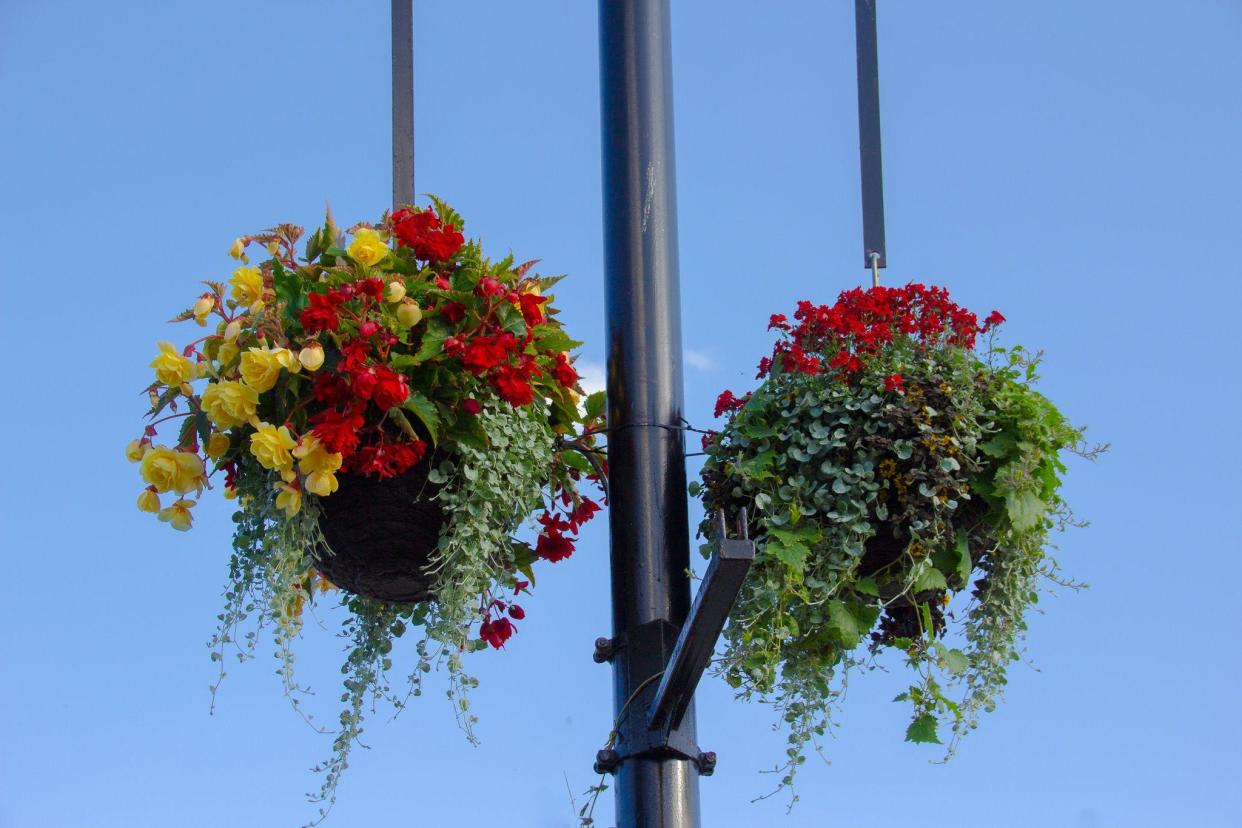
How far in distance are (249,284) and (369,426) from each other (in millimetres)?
397

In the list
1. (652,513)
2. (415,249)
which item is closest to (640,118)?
(415,249)

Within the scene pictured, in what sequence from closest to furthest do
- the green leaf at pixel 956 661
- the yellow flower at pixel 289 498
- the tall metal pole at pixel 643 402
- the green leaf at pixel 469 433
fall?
the tall metal pole at pixel 643 402 → the yellow flower at pixel 289 498 → the green leaf at pixel 469 433 → the green leaf at pixel 956 661

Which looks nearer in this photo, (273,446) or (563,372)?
(273,446)

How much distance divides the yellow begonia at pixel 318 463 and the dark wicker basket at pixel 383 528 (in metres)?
0.13

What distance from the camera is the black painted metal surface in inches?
163

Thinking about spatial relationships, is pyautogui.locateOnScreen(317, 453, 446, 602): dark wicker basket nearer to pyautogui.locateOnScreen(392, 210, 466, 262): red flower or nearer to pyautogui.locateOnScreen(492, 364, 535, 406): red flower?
pyautogui.locateOnScreen(492, 364, 535, 406): red flower

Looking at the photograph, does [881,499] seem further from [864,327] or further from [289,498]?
[289,498]

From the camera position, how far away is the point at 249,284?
370 cm

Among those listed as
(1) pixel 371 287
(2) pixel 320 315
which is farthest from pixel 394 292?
(2) pixel 320 315

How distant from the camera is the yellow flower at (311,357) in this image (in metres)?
3.49

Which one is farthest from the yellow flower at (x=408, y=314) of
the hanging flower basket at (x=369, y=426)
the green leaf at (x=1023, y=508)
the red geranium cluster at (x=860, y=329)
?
the green leaf at (x=1023, y=508)

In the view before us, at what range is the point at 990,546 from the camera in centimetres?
380

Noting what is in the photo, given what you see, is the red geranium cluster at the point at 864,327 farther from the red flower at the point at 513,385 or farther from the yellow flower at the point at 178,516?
the yellow flower at the point at 178,516

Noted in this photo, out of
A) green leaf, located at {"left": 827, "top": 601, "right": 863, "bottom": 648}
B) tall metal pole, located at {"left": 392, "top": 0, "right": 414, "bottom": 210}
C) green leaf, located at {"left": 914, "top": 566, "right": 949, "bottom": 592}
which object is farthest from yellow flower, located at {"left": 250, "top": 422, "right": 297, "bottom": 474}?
green leaf, located at {"left": 914, "top": 566, "right": 949, "bottom": 592}
